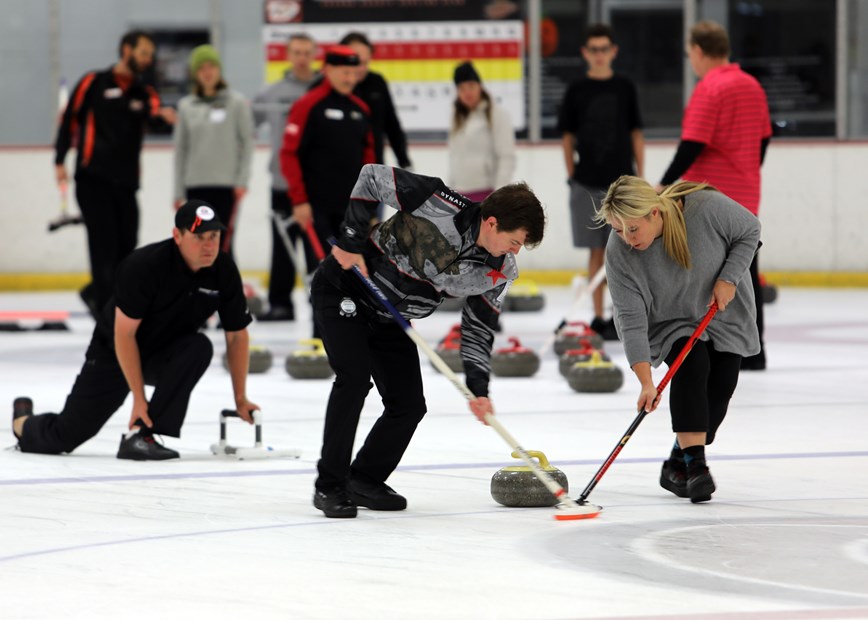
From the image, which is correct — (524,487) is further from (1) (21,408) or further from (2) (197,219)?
(1) (21,408)

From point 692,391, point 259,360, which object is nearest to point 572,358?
point 259,360

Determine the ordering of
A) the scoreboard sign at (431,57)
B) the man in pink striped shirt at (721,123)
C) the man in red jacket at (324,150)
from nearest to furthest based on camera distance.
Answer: the man in pink striped shirt at (721,123)
the man in red jacket at (324,150)
the scoreboard sign at (431,57)

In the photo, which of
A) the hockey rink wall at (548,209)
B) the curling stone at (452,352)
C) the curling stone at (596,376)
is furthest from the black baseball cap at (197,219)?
the hockey rink wall at (548,209)

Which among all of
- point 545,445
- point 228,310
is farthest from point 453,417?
point 228,310

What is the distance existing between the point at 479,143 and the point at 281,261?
1526 millimetres

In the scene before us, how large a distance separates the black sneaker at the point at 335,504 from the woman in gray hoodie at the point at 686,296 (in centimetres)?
84

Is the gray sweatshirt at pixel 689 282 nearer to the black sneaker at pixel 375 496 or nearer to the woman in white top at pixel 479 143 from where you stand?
the black sneaker at pixel 375 496

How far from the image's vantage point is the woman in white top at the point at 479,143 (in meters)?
9.71

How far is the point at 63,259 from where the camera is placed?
43.2 feet

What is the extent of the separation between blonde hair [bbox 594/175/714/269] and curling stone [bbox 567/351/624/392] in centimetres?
230

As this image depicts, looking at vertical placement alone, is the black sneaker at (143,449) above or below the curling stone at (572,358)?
above

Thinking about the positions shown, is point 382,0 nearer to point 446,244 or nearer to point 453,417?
point 453,417

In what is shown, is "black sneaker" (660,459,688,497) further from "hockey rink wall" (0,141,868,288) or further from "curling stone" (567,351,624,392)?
"hockey rink wall" (0,141,868,288)

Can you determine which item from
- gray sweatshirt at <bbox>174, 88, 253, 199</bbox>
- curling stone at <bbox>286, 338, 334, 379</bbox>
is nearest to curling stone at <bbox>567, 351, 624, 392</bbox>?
curling stone at <bbox>286, 338, 334, 379</bbox>
